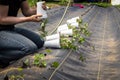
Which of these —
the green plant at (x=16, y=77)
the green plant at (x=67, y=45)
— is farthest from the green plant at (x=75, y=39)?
the green plant at (x=16, y=77)

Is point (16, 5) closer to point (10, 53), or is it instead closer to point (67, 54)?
point (10, 53)

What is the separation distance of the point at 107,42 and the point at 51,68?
3489 millimetres

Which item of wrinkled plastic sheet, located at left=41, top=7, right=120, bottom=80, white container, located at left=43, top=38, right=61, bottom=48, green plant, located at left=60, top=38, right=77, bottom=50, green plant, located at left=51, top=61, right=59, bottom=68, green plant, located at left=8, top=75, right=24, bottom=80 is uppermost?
green plant, located at left=8, top=75, right=24, bottom=80

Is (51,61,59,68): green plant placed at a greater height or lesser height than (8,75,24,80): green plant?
lesser

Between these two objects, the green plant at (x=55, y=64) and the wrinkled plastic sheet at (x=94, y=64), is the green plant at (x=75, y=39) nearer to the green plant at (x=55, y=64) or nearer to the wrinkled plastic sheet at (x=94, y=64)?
the wrinkled plastic sheet at (x=94, y=64)

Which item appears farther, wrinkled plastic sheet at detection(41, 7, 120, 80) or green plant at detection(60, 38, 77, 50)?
green plant at detection(60, 38, 77, 50)

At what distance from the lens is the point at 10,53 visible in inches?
176

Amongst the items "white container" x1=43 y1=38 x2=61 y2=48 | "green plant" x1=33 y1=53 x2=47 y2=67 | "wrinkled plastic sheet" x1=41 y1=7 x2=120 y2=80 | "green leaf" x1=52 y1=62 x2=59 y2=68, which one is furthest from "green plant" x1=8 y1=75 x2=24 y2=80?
"white container" x1=43 y1=38 x2=61 y2=48

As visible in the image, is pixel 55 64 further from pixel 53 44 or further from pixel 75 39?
pixel 75 39

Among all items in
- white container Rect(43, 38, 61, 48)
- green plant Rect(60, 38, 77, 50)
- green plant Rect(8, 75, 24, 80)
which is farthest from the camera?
green plant Rect(60, 38, 77, 50)

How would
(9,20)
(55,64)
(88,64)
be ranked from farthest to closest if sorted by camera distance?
(88,64) < (55,64) < (9,20)

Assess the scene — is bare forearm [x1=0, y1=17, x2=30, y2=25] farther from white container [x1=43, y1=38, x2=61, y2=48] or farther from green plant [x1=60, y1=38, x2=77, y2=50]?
green plant [x1=60, y1=38, x2=77, y2=50]

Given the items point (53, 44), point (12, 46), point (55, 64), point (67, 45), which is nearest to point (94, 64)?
point (67, 45)

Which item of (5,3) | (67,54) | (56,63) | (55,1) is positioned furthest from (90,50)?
(55,1)
